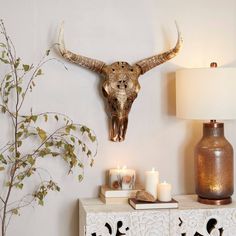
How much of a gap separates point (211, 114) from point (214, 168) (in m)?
0.27

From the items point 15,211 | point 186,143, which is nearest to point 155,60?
point 186,143

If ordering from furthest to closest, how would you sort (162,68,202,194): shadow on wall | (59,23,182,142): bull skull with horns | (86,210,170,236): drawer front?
(162,68,202,194): shadow on wall → (59,23,182,142): bull skull with horns → (86,210,170,236): drawer front

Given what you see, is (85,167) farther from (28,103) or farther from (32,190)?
(28,103)

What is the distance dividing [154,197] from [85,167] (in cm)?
42

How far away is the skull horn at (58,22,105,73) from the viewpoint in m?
2.19

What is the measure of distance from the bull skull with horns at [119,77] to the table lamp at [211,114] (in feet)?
0.60

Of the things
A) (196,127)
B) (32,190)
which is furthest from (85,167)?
(196,127)

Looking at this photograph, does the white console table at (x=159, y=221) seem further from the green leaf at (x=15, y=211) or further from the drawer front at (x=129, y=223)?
the green leaf at (x=15, y=211)

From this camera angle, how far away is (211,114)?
206 cm

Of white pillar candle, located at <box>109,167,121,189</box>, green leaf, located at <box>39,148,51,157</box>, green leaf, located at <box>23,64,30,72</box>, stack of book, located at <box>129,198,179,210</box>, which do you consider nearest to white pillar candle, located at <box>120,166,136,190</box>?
white pillar candle, located at <box>109,167,121,189</box>

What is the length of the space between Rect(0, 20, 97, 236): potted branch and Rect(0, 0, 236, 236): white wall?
1.9 inches

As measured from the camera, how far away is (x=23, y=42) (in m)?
2.23

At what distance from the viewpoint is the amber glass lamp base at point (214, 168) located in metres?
2.14

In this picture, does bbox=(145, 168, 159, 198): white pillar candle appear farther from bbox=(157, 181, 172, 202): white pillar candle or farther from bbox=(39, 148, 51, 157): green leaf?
bbox=(39, 148, 51, 157): green leaf
